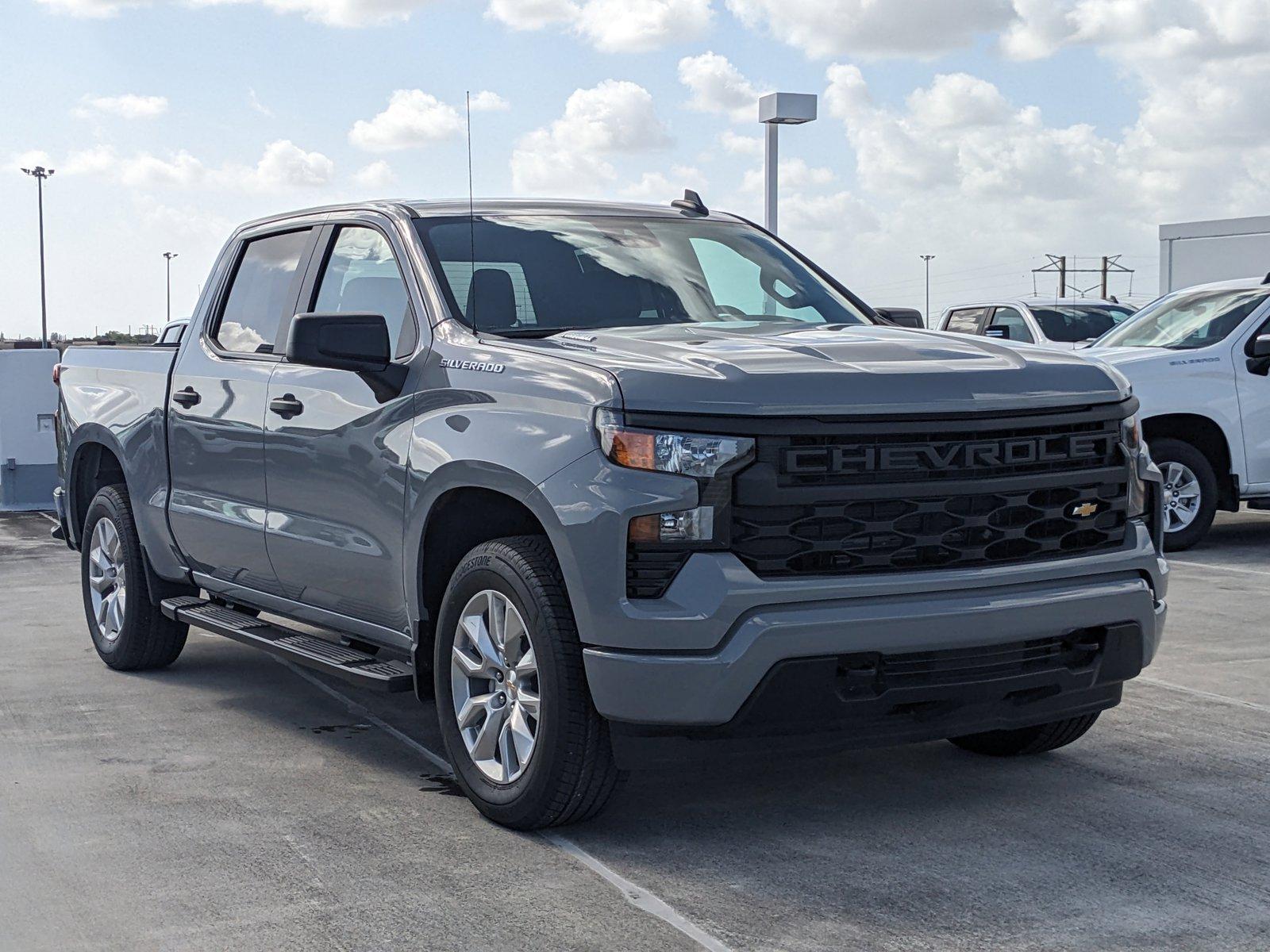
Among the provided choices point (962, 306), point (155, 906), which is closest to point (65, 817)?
point (155, 906)

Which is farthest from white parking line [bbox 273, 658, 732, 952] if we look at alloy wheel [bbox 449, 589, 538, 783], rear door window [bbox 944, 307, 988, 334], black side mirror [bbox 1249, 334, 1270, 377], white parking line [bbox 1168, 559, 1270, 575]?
rear door window [bbox 944, 307, 988, 334]

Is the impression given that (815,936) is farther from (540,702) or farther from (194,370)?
(194,370)

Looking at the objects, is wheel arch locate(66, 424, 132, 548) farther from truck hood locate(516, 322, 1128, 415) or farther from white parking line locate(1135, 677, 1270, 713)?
white parking line locate(1135, 677, 1270, 713)

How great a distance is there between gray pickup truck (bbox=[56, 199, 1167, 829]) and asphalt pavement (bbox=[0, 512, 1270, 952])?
29 cm

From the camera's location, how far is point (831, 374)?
4.38 meters

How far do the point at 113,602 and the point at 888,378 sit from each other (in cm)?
446

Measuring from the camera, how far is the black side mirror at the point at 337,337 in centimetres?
510

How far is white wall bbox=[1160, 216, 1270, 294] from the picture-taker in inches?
935

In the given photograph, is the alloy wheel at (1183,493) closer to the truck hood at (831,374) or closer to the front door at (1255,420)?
the front door at (1255,420)

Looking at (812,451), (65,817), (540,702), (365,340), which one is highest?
(365,340)

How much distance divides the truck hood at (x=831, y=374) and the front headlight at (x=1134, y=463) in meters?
0.11

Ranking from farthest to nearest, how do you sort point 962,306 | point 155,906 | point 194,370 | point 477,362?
point 962,306, point 194,370, point 477,362, point 155,906

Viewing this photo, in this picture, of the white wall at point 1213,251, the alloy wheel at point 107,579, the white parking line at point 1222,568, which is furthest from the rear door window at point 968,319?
the alloy wheel at point 107,579

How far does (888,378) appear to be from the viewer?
4.39 metres
